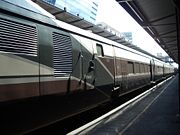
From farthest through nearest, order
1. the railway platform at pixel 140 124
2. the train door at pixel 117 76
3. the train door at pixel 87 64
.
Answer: the train door at pixel 117 76 → the train door at pixel 87 64 → the railway platform at pixel 140 124

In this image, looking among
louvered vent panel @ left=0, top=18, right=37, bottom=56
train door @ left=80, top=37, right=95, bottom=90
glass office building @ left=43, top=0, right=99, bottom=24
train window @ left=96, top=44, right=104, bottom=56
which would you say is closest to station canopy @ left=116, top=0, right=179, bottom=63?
train window @ left=96, top=44, right=104, bottom=56

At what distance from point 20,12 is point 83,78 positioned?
320cm

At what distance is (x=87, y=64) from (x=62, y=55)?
1.83m

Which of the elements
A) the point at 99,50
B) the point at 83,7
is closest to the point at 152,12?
the point at 99,50

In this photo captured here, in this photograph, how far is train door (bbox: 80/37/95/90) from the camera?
8711 mm

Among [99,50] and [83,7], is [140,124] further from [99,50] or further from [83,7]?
[83,7]

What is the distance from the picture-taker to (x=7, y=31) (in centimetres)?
555

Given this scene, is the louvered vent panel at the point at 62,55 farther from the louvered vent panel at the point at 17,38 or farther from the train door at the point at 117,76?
the train door at the point at 117,76

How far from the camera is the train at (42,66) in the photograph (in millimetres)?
5457

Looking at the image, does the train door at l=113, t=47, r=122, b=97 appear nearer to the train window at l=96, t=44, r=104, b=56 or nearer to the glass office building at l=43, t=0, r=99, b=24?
the train window at l=96, t=44, r=104, b=56

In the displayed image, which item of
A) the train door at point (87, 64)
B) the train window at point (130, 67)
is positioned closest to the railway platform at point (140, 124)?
the train door at point (87, 64)

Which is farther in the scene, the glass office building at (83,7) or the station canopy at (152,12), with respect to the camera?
the glass office building at (83,7)

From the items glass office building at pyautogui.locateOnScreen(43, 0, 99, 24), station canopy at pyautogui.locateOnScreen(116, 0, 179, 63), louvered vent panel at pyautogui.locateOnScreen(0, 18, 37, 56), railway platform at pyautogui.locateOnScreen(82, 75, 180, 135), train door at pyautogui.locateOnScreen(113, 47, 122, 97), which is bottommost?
railway platform at pyautogui.locateOnScreen(82, 75, 180, 135)

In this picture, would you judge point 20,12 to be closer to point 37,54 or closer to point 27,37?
point 27,37
